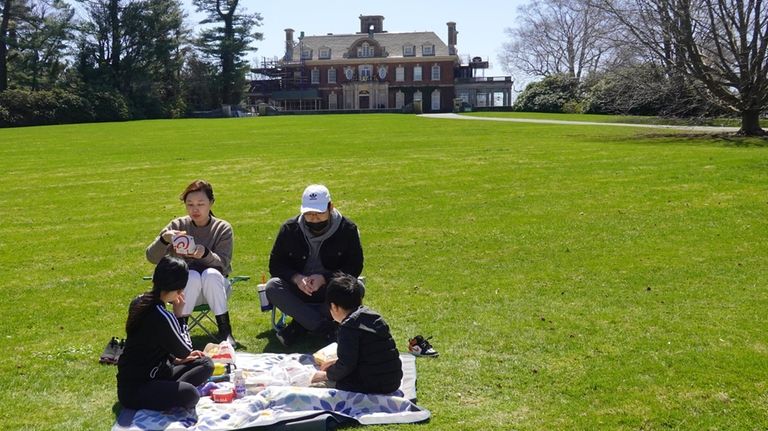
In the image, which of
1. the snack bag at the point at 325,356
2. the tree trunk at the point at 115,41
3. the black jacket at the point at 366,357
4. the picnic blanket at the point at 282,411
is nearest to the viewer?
the picnic blanket at the point at 282,411

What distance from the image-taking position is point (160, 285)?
5.32 meters

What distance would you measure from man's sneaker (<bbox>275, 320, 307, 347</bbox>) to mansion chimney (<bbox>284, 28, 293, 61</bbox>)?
83.3 m

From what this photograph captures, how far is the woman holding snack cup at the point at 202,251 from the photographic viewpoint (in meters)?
6.83

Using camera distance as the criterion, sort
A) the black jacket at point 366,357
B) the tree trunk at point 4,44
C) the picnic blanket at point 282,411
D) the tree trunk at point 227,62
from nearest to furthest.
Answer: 1. the picnic blanket at point 282,411
2. the black jacket at point 366,357
3. the tree trunk at point 4,44
4. the tree trunk at point 227,62

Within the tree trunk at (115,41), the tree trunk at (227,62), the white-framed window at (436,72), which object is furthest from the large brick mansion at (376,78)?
the tree trunk at (115,41)

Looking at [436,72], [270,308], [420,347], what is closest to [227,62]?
[436,72]

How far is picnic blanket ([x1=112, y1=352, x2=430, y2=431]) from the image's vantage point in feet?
16.6

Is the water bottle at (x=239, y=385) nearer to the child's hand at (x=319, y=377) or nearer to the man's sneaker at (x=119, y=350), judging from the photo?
the child's hand at (x=319, y=377)

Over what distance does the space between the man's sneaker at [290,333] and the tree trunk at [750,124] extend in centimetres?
2269

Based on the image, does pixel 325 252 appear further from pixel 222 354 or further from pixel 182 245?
pixel 222 354

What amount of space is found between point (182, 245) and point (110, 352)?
43.5 inches

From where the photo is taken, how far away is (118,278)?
9.38 m

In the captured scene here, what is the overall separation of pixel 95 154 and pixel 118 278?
15.0 meters

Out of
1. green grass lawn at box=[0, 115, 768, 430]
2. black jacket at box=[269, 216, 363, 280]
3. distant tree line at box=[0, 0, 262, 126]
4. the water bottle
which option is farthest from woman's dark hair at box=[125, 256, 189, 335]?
distant tree line at box=[0, 0, 262, 126]
